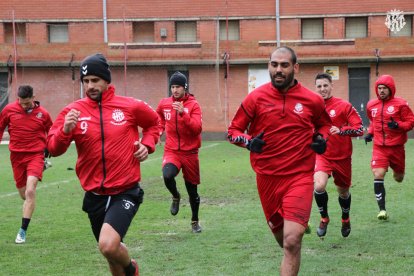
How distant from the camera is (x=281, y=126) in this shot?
24.1 feet

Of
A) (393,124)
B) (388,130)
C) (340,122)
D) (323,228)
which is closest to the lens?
(323,228)

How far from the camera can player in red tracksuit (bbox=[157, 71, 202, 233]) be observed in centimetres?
1134

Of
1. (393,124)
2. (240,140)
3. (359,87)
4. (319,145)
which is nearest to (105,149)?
(240,140)

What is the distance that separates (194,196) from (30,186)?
2.31 m

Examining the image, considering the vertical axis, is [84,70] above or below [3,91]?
above

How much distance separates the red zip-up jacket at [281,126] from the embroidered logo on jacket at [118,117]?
1.06 metres

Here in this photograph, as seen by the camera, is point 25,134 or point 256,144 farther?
point 25,134

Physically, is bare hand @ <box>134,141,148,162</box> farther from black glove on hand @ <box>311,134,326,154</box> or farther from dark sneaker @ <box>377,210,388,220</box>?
dark sneaker @ <box>377,210,388,220</box>

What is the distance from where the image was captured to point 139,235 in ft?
35.3

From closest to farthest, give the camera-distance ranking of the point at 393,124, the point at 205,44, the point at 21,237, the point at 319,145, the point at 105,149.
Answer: the point at 105,149
the point at 319,145
the point at 21,237
the point at 393,124
the point at 205,44

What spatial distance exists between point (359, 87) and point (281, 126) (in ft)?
110

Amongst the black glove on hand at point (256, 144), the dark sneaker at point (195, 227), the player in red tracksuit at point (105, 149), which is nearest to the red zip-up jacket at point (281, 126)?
the black glove on hand at point (256, 144)

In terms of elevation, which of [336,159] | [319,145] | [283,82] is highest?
[283,82]

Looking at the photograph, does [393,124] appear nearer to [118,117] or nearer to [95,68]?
[118,117]
